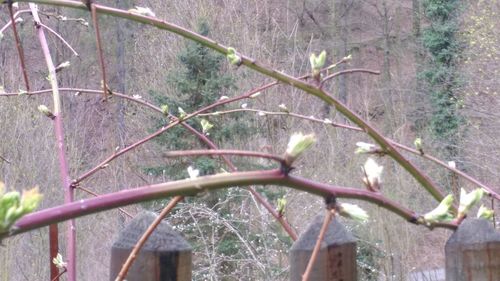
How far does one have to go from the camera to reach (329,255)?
1173 millimetres

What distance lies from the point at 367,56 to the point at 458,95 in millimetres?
7568

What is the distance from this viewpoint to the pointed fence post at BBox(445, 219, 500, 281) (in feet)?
3.94

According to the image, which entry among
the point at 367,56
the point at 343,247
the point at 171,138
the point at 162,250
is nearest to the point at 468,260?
the point at 343,247

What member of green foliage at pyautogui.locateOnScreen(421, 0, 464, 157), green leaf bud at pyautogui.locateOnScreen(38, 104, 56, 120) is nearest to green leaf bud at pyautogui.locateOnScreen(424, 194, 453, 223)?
green leaf bud at pyautogui.locateOnScreen(38, 104, 56, 120)

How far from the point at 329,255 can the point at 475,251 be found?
0.24 m

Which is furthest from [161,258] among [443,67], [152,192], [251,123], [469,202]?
[443,67]

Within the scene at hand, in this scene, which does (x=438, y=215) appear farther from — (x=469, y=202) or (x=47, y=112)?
(x=47, y=112)

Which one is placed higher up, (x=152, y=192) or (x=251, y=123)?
(x=251, y=123)

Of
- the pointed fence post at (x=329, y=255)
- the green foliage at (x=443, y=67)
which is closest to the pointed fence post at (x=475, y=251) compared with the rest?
the pointed fence post at (x=329, y=255)

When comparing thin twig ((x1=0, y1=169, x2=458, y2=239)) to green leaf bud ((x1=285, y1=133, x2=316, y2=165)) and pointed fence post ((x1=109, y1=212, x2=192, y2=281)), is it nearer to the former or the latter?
green leaf bud ((x1=285, y1=133, x2=316, y2=165))

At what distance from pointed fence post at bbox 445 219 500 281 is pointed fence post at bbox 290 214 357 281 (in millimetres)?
168

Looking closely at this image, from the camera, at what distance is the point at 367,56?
68.8 feet

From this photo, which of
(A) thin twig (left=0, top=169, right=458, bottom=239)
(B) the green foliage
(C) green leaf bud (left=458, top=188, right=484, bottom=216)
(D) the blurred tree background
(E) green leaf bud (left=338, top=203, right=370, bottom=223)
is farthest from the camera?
(B) the green foliage

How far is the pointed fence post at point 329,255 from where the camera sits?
3.84 ft
